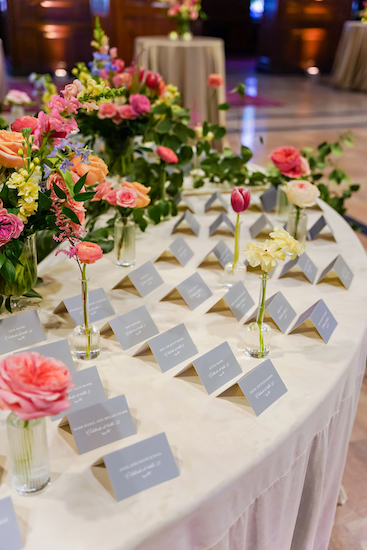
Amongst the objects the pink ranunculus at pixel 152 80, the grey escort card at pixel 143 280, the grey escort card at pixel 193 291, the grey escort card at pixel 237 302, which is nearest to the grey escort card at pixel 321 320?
the grey escort card at pixel 237 302

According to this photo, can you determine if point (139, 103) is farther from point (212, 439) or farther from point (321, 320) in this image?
point (212, 439)

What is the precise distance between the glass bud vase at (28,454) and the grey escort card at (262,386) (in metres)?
0.35

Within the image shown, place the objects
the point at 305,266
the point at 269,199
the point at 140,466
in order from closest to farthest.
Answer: the point at 140,466
the point at 305,266
the point at 269,199

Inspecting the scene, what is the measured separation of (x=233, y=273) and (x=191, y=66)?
346 cm

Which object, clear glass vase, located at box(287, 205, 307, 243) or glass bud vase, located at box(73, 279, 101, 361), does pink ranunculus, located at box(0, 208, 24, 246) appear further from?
clear glass vase, located at box(287, 205, 307, 243)

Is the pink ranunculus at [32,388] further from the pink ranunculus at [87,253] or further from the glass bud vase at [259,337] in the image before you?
the glass bud vase at [259,337]

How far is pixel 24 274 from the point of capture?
3.84ft

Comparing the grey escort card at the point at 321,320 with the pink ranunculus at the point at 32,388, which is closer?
the pink ranunculus at the point at 32,388

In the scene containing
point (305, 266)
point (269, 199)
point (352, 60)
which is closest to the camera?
point (305, 266)

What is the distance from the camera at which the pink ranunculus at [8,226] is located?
3.21 feet

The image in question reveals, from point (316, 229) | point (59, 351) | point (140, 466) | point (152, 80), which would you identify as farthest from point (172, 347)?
point (152, 80)

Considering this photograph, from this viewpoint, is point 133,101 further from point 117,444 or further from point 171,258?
point 117,444

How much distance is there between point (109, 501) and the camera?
757 millimetres

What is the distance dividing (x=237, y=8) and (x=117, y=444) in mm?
11981
